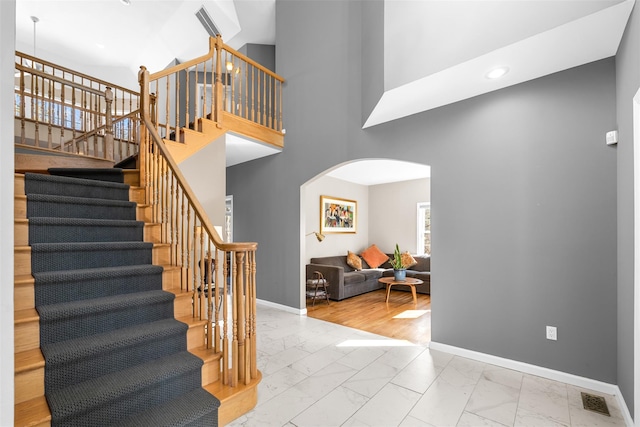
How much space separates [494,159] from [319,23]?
3159 millimetres

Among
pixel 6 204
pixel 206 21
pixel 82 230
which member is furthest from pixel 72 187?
pixel 206 21

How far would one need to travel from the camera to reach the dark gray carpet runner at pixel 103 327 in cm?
166

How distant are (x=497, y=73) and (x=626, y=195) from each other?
1.37 m

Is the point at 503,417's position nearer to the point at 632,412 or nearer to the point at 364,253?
the point at 632,412

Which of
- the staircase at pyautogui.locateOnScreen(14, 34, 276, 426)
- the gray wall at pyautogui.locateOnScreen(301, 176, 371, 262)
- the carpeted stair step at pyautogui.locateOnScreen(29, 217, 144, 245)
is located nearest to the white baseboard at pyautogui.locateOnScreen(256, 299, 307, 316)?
the gray wall at pyautogui.locateOnScreen(301, 176, 371, 262)

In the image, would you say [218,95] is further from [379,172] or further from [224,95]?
[379,172]

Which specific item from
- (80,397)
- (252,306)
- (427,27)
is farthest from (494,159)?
(80,397)

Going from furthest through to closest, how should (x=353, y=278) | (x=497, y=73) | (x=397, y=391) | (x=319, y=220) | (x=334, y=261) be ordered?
(x=319, y=220) → (x=334, y=261) → (x=353, y=278) → (x=497, y=73) → (x=397, y=391)

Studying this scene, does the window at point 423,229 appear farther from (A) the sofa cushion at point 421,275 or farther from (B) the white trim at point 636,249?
(B) the white trim at point 636,249

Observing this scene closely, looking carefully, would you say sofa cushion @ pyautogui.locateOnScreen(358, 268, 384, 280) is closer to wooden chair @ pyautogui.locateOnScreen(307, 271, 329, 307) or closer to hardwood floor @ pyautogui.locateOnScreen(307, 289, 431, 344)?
hardwood floor @ pyautogui.locateOnScreen(307, 289, 431, 344)

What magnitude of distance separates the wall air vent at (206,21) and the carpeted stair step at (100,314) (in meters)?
5.14

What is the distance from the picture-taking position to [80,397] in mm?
1590

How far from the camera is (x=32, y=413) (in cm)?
148

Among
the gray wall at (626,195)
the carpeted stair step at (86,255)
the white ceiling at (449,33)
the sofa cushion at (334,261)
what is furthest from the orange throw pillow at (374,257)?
the carpeted stair step at (86,255)
